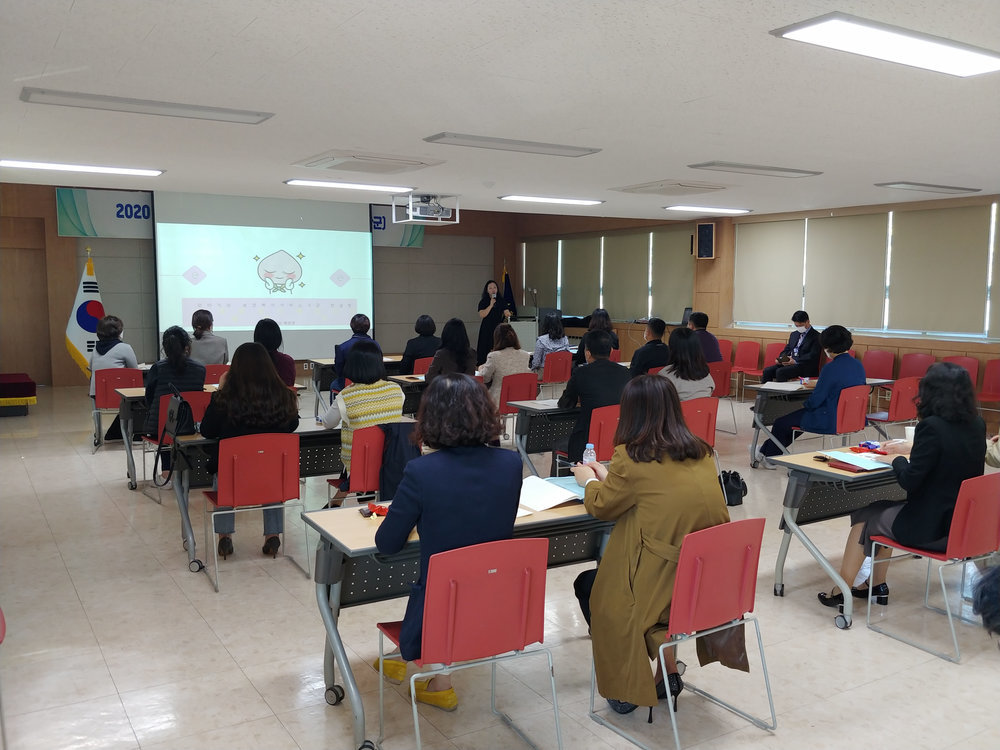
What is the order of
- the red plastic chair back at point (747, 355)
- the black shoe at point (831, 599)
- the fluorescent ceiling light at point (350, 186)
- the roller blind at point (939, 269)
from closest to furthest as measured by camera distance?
the black shoe at point (831, 599) < the fluorescent ceiling light at point (350, 186) < the roller blind at point (939, 269) < the red plastic chair back at point (747, 355)

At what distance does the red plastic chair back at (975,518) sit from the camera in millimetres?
3383

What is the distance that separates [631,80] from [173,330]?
3923 millimetres

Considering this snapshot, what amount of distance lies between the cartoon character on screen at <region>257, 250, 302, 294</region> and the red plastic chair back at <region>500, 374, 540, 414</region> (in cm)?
658

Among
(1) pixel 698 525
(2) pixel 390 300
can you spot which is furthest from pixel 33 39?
(2) pixel 390 300

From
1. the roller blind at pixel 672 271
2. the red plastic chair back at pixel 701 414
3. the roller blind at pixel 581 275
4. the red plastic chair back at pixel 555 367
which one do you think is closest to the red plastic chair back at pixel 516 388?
the red plastic chair back at pixel 555 367

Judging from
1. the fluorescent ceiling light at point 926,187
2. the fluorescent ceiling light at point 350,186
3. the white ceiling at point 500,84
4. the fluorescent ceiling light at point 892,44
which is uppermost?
the fluorescent ceiling light at point 350,186

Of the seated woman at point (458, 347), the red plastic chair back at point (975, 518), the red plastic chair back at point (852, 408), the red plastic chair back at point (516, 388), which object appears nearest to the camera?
the red plastic chair back at point (975, 518)

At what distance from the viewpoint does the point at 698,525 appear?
2.72 m

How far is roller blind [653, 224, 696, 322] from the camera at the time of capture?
1238 centimetres

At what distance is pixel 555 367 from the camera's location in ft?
28.4

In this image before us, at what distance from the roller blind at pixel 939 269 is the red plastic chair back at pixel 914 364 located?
548 millimetres

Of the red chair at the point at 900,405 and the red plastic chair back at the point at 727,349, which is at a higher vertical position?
the red plastic chair back at the point at 727,349

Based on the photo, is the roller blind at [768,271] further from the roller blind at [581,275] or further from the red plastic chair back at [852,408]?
the red plastic chair back at [852,408]

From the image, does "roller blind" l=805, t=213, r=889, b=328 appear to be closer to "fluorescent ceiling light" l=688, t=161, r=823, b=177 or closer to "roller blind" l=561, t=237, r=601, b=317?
"fluorescent ceiling light" l=688, t=161, r=823, b=177
